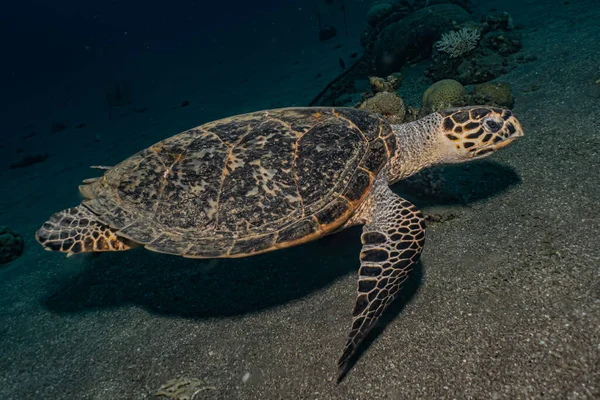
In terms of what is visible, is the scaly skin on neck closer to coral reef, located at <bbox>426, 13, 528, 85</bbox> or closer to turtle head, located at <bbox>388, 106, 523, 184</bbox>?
turtle head, located at <bbox>388, 106, 523, 184</bbox>

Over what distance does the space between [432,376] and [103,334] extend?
3.60 metres

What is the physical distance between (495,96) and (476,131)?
9.65ft

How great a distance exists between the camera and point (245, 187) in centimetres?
295

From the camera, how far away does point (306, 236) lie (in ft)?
9.31

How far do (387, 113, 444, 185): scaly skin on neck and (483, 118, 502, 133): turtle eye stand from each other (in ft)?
1.54

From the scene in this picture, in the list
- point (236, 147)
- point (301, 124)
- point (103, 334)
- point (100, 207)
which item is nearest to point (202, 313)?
point (103, 334)

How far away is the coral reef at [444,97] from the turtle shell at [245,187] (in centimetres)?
301

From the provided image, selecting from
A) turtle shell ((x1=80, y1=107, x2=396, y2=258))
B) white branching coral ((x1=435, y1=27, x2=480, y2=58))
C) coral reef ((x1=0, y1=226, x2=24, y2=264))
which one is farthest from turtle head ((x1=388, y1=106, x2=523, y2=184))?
coral reef ((x1=0, y1=226, x2=24, y2=264))

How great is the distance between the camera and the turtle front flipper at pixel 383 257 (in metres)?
2.37

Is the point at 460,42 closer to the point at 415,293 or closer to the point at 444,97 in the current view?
the point at 444,97

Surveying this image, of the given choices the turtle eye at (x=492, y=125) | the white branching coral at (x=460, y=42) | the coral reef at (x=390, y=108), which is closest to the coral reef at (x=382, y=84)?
the coral reef at (x=390, y=108)

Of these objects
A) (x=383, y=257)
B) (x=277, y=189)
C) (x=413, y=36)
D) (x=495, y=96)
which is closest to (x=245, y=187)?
(x=277, y=189)

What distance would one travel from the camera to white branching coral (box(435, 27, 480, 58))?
7.70 meters

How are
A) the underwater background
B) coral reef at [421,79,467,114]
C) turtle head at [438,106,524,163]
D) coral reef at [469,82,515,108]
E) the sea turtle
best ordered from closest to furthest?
1. the underwater background
2. the sea turtle
3. turtle head at [438,106,524,163]
4. coral reef at [469,82,515,108]
5. coral reef at [421,79,467,114]
